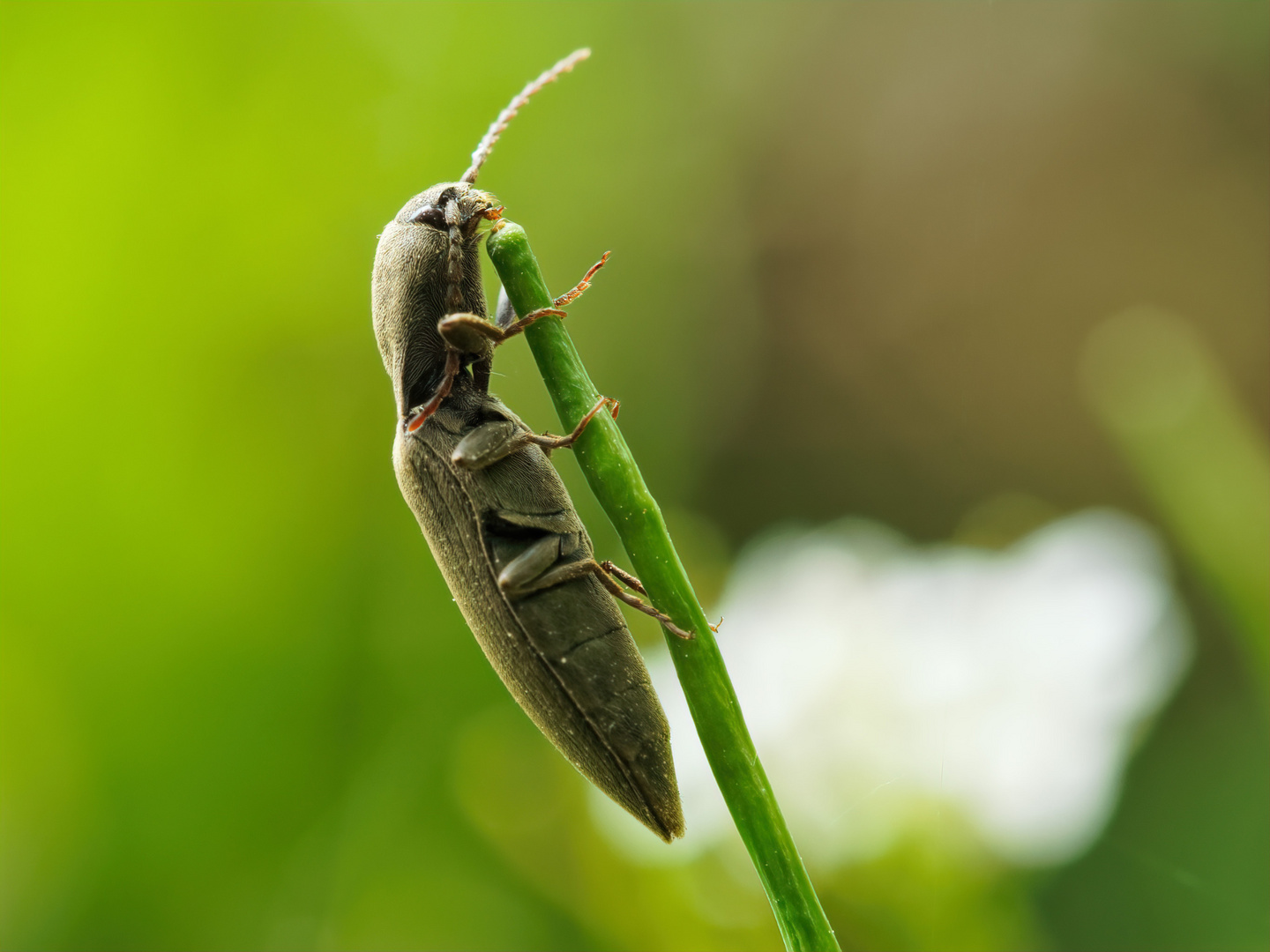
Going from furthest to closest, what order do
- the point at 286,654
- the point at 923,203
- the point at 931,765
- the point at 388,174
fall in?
the point at 923,203 < the point at 388,174 < the point at 286,654 < the point at 931,765

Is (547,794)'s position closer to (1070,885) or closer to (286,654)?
(286,654)

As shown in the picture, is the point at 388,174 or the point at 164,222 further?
the point at 388,174

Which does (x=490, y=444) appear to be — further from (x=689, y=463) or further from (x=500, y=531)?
(x=689, y=463)

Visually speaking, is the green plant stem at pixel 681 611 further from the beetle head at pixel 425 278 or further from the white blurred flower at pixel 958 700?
the white blurred flower at pixel 958 700

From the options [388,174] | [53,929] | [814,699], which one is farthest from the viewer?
[388,174]

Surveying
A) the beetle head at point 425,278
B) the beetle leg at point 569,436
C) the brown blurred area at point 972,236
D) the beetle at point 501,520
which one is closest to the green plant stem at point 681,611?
the beetle leg at point 569,436

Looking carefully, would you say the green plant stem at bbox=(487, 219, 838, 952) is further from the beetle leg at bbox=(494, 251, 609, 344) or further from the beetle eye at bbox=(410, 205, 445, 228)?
the beetle eye at bbox=(410, 205, 445, 228)

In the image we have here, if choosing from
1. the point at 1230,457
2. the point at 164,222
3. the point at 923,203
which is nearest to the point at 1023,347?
the point at 923,203
